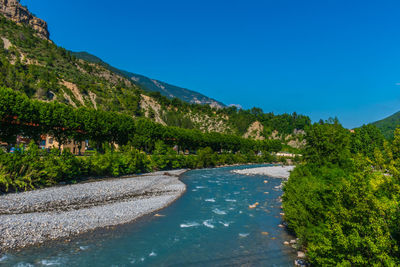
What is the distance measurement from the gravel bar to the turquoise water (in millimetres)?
1433

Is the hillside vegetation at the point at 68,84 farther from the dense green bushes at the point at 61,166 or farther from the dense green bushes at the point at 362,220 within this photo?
the dense green bushes at the point at 362,220

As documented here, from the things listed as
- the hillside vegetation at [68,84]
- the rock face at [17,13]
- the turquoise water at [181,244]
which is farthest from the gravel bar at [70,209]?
the rock face at [17,13]

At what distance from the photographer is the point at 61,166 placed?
3384 cm

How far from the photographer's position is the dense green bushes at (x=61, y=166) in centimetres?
2739

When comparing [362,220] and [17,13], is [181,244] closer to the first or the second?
[362,220]

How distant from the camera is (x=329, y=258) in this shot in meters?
8.66

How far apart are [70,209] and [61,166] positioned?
46.6 ft

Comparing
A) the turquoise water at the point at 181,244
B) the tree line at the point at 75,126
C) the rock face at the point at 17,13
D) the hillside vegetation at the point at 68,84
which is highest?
the rock face at the point at 17,13

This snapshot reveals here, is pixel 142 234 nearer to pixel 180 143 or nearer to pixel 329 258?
pixel 329 258

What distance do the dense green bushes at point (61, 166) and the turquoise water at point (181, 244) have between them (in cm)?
1638

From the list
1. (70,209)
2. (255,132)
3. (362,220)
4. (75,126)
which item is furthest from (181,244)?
(255,132)

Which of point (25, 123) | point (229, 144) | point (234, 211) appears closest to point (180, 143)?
point (229, 144)

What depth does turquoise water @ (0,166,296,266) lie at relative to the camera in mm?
13297

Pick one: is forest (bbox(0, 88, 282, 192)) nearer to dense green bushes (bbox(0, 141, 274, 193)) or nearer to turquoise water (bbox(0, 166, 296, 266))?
dense green bushes (bbox(0, 141, 274, 193))
